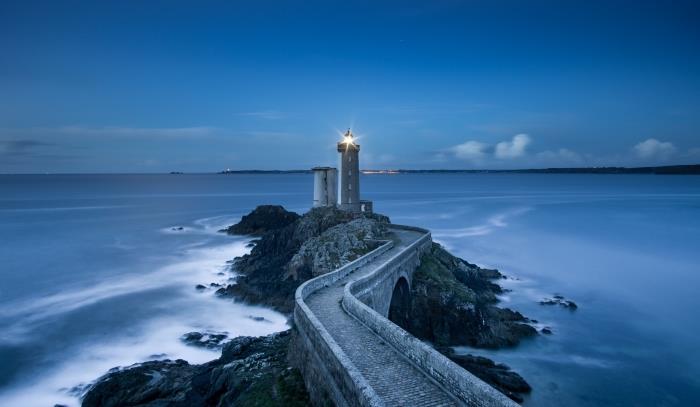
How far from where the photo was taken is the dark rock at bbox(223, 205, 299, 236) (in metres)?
48.1

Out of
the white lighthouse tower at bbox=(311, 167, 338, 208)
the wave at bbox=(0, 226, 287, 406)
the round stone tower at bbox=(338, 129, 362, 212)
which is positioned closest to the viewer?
the wave at bbox=(0, 226, 287, 406)

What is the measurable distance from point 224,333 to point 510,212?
6286 cm

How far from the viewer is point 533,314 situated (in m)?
25.5

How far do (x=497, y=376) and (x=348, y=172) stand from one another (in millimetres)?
21655

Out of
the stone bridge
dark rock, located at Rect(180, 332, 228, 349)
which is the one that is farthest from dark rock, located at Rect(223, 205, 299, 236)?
the stone bridge

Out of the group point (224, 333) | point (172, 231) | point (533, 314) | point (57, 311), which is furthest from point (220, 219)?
point (533, 314)

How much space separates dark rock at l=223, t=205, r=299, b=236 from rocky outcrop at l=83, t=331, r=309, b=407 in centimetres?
3067

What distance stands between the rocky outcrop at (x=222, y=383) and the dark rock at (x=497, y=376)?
7165mm

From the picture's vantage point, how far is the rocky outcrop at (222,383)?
12.5 m

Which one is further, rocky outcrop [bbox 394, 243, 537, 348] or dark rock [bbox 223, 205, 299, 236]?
dark rock [bbox 223, 205, 299, 236]

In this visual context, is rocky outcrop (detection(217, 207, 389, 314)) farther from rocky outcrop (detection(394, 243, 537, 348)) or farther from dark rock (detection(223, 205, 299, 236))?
dark rock (detection(223, 205, 299, 236))

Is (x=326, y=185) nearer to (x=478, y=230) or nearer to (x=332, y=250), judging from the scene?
(x=332, y=250)

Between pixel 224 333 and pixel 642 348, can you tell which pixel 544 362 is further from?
pixel 224 333

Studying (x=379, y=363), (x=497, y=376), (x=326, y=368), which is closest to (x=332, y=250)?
(x=497, y=376)
